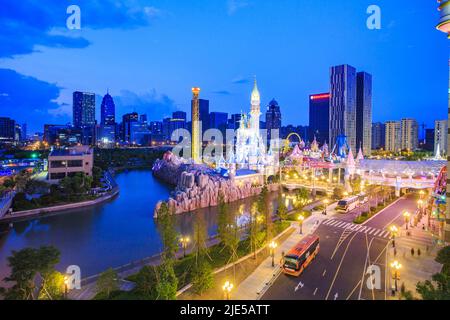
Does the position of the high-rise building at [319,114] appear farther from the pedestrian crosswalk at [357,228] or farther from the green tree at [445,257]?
the green tree at [445,257]

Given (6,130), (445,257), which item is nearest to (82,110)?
(6,130)

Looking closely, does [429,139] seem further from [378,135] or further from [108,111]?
[108,111]

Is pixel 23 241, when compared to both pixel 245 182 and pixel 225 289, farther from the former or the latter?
pixel 245 182

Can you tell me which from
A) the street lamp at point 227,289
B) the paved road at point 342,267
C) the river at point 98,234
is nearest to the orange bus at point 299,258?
the paved road at point 342,267

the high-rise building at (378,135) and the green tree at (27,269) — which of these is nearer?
the green tree at (27,269)
